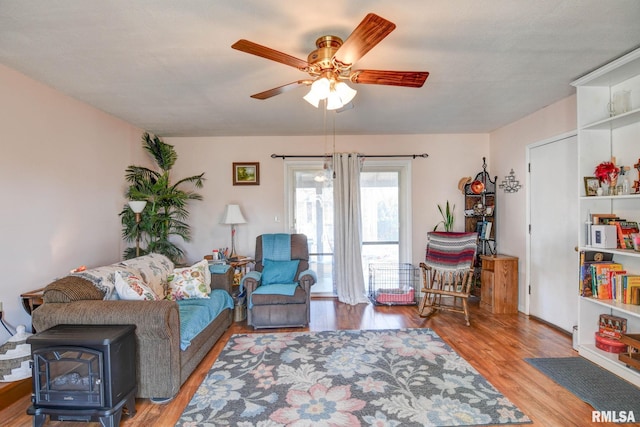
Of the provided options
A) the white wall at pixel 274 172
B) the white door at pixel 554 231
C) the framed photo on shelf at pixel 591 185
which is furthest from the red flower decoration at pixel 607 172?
the white wall at pixel 274 172

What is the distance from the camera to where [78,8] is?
168 cm

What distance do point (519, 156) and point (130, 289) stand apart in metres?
4.54

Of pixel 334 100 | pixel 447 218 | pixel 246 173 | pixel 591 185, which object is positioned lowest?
pixel 447 218

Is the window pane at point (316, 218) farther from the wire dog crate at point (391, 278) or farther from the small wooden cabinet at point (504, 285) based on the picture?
the small wooden cabinet at point (504, 285)

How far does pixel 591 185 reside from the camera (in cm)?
264

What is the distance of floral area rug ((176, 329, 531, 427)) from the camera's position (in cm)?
192

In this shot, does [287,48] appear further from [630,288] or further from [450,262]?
[630,288]

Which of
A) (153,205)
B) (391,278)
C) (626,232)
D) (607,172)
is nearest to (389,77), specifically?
(607,172)

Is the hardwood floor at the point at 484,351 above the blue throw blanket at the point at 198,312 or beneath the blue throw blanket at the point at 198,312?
beneath

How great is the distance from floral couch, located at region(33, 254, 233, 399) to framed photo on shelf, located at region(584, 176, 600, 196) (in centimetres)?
355

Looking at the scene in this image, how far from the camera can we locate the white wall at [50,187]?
2.40 metres

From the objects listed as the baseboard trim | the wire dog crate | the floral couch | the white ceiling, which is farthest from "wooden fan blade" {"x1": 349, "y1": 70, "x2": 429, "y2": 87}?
the baseboard trim

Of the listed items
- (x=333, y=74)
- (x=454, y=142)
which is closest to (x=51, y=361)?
(x=333, y=74)

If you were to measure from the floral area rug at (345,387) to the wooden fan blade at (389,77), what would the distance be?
2.16m
